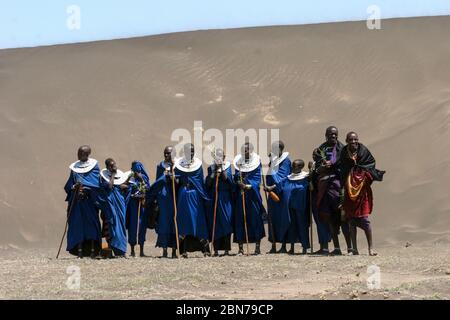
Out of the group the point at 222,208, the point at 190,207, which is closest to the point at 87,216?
the point at 190,207

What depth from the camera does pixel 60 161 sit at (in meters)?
30.2

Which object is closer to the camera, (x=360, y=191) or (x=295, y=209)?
(x=360, y=191)

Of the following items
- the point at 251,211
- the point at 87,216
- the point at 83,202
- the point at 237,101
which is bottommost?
the point at 87,216

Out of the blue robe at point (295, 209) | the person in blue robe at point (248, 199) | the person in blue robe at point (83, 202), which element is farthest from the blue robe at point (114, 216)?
the blue robe at point (295, 209)

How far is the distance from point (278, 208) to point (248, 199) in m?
0.51

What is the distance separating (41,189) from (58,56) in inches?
474

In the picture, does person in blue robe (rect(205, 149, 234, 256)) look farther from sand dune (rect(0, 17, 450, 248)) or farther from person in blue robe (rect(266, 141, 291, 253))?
sand dune (rect(0, 17, 450, 248))

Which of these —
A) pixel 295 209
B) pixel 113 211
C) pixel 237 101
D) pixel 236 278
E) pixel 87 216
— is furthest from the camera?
pixel 237 101

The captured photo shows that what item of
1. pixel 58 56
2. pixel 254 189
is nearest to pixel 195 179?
pixel 254 189

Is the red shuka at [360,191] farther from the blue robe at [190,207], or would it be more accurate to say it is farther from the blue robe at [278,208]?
the blue robe at [190,207]

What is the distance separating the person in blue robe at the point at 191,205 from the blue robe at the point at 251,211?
54 cm

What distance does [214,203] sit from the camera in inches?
703

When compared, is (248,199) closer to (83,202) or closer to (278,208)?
(278,208)

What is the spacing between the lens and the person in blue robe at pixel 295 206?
1788cm
